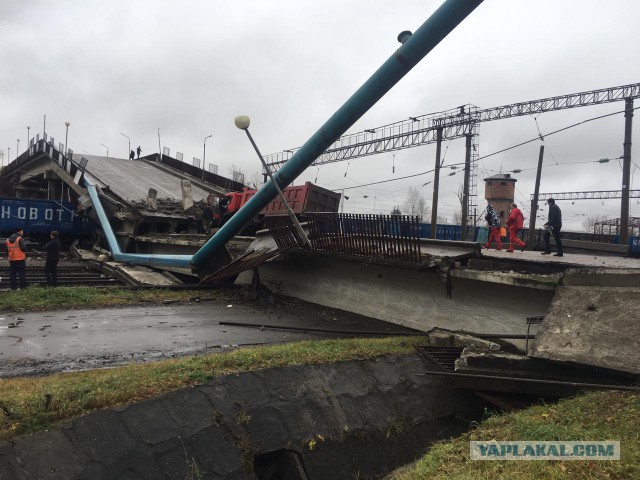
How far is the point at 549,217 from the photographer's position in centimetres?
1165

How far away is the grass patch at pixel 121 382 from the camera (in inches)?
169

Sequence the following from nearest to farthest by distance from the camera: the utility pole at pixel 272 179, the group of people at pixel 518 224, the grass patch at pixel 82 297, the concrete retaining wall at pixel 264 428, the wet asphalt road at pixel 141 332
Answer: the concrete retaining wall at pixel 264 428, the wet asphalt road at pixel 141 332, the utility pole at pixel 272 179, the grass patch at pixel 82 297, the group of people at pixel 518 224

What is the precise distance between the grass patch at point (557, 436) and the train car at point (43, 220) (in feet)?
81.5

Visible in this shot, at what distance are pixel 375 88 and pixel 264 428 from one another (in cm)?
649

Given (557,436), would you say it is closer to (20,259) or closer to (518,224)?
(518,224)

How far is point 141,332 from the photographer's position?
8.97 metres

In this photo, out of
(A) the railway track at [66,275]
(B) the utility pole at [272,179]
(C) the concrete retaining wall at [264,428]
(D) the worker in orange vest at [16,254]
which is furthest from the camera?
(A) the railway track at [66,275]

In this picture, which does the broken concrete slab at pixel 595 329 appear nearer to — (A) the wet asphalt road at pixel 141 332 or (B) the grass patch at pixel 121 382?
(B) the grass patch at pixel 121 382

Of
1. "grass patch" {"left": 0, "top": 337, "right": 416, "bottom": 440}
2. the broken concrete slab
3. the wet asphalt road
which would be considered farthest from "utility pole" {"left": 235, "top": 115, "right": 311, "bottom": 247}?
the broken concrete slab

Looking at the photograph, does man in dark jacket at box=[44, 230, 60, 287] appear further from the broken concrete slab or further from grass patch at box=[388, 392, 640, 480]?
the broken concrete slab

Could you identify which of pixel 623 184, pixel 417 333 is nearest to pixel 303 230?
pixel 417 333

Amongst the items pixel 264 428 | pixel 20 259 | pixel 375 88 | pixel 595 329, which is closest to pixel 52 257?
pixel 20 259

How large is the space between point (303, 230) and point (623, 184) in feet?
58.5

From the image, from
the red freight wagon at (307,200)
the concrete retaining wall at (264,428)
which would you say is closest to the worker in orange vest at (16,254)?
the red freight wagon at (307,200)
